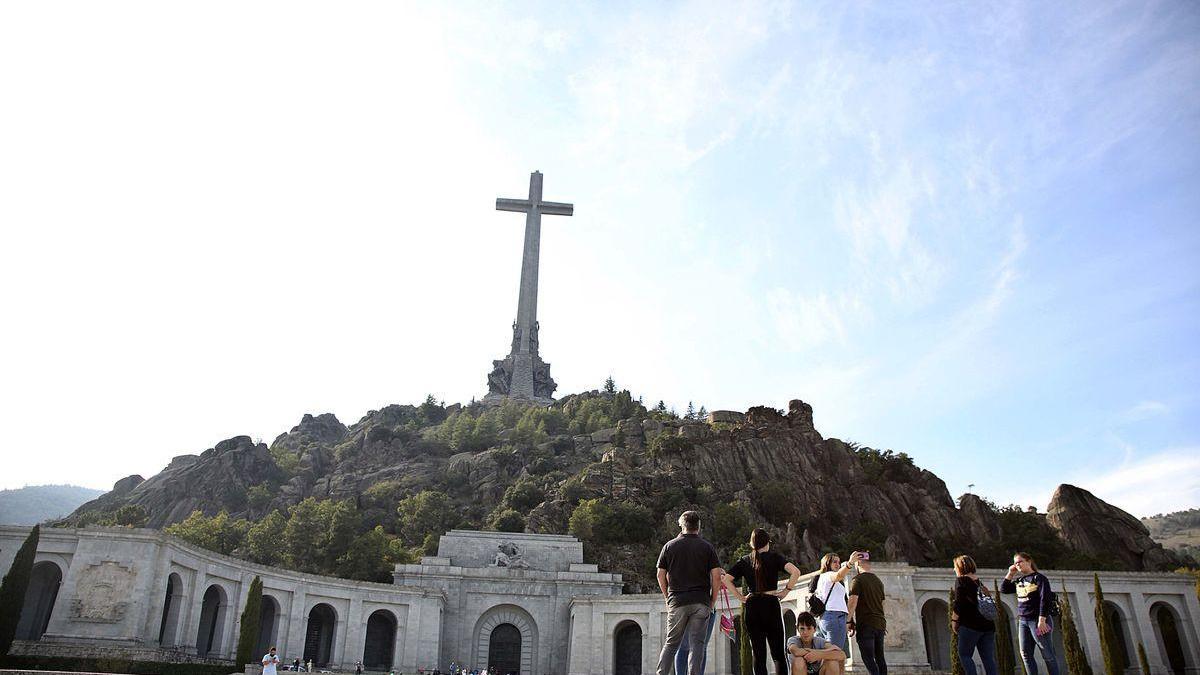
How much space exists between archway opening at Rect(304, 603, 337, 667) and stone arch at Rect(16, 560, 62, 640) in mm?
12730

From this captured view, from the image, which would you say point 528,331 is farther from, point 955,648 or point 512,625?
point 955,648

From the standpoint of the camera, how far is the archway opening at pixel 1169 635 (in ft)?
125

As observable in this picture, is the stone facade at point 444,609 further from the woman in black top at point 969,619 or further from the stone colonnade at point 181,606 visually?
the woman in black top at point 969,619

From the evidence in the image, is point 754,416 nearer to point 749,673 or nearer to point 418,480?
point 418,480

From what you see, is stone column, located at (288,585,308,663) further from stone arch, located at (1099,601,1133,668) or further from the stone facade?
stone arch, located at (1099,601,1133,668)

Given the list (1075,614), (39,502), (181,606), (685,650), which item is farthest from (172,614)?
(39,502)

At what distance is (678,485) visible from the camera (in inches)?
2896

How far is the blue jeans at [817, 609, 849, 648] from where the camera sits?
37.5 feet

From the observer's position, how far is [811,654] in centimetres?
1002

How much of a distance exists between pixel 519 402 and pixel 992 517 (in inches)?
2236

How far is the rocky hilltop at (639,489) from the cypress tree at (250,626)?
29.9 m

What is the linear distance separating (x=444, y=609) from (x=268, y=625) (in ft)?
32.3

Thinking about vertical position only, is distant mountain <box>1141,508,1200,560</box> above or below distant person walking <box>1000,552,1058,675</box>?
above

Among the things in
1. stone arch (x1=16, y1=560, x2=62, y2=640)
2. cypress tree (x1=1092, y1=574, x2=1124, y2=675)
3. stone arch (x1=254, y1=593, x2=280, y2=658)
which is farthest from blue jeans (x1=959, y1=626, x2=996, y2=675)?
stone arch (x1=254, y1=593, x2=280, y2=658)
